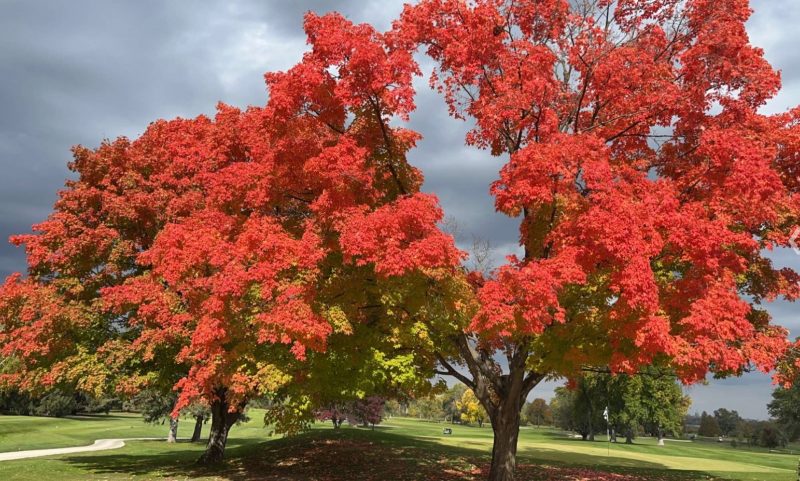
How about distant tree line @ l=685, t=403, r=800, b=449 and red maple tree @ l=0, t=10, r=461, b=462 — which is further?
distant tree line @ l=685, t=403, r=800, b=449

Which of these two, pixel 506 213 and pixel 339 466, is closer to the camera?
pixel 506 213

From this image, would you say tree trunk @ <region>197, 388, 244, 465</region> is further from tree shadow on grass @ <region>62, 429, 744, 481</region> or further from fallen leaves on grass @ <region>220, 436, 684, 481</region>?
fallen leaves on grass @ <region>220, 436, 684, 481</region>

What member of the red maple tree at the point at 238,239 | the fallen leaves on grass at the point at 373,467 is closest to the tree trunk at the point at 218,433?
the fallen leaves on grass at the point at 373,467

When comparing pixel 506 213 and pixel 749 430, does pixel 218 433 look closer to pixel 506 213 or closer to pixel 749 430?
pixel 506 213

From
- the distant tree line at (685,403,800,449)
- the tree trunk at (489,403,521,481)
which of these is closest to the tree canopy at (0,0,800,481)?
the tree trunk at (489,403,521,481)

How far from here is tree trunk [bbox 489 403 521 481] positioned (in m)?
18.2

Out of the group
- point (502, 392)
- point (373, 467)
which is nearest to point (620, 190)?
point (502, 392)

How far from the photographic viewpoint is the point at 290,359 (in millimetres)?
16078

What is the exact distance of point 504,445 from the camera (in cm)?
1856

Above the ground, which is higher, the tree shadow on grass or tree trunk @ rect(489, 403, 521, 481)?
tree trunk @ rect(489, 403, 521, 481)

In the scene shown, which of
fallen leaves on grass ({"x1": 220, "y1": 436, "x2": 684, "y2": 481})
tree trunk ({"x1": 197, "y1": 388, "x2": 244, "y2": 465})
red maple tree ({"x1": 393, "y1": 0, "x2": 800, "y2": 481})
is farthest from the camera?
tree trunk ({"x1": 197, "y1": 388, "x2": 244, "y2": 465})

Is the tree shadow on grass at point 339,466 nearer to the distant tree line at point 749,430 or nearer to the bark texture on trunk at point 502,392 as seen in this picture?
the bark texture on trunk at point 502,392

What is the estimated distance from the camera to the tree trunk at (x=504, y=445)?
18.2 metres

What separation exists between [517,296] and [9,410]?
82485mm
